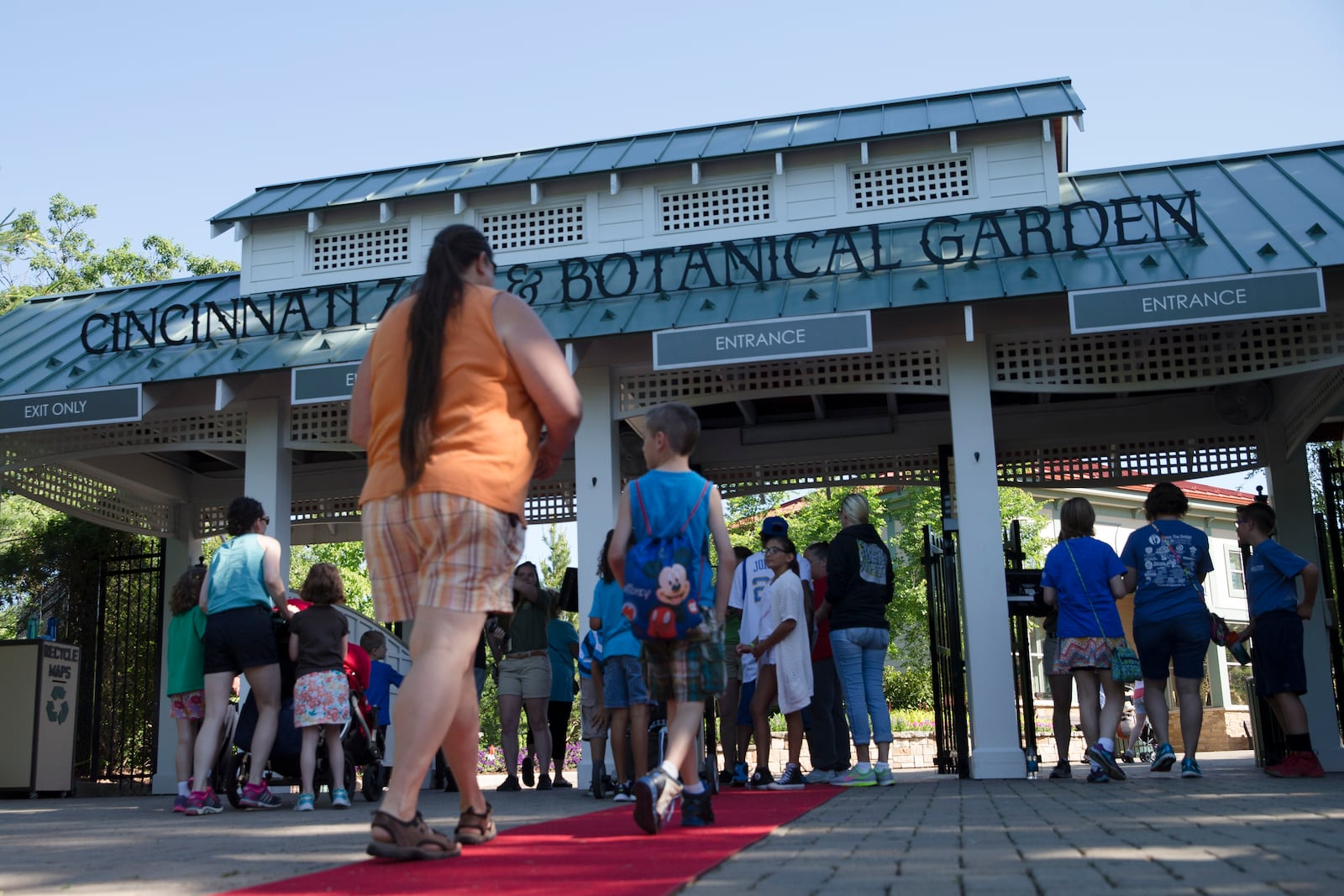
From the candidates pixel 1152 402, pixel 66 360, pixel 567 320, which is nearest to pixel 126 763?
pixel 66 360

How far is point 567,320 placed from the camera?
10539 millimetres

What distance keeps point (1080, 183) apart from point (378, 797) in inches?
333

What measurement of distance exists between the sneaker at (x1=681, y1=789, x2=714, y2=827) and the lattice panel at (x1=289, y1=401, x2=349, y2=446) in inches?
291

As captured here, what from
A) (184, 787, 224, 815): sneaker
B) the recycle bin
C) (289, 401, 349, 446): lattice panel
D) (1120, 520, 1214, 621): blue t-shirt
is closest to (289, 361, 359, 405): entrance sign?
(289, 401, 349, 446): lattice panel

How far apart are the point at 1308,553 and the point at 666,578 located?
8.64 metres

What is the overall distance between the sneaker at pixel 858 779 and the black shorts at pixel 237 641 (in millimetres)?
3894

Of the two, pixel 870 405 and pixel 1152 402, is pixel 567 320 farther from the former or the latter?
pixel 1152 402

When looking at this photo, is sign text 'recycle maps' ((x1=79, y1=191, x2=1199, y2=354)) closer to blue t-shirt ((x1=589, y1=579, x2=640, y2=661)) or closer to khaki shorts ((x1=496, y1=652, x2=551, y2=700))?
khaki shorts ((x1=496, y1=652, x2=551, y2=700))

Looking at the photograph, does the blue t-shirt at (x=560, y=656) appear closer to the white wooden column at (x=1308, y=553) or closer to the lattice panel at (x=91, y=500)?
the lattice panel at (x=91, y=500)

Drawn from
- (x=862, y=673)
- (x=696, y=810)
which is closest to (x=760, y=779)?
(x=862, y=673)

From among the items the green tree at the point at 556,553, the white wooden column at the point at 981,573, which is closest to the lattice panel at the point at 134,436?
the white wooden column at the point at 981,573

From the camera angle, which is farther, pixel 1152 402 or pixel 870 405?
pixel 870 405

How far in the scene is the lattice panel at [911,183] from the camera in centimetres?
1186

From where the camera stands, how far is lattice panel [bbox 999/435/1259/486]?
41.6 ft
